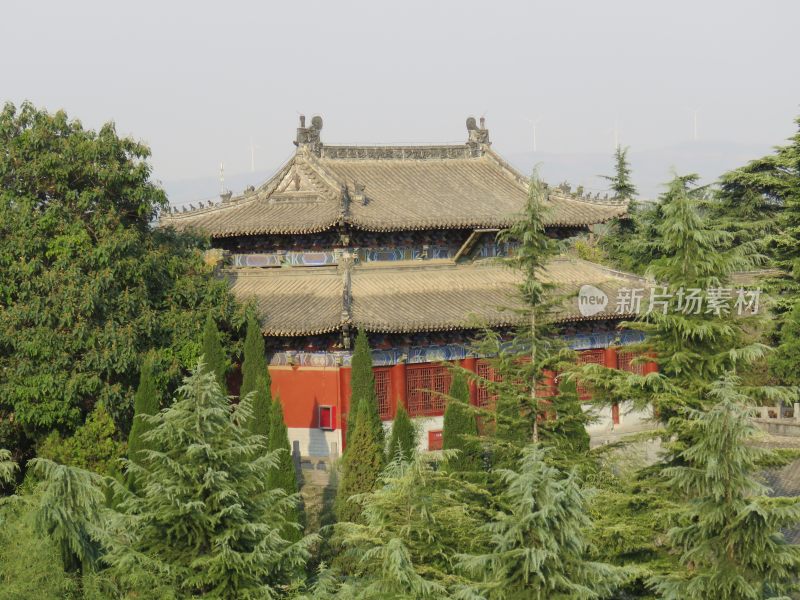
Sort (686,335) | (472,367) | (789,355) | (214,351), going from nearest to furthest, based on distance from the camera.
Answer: (686,335) → (214,351) → (472,367) → (789,355)

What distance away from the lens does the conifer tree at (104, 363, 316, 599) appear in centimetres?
1678

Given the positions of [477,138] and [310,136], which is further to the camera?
[477,138]

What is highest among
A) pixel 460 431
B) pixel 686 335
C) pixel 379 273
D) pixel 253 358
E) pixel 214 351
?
pixel 379 273

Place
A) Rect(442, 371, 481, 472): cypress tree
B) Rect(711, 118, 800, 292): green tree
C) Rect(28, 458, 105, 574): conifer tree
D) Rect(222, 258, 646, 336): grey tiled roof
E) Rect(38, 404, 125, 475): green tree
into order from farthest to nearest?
Rect(711, 118, 800, 292): green tree < Rect(222, 258, 646, 336): grey tiled roof < Rect(38, 404, 125, 475): green tree < Rect(442, 371, 481, 472): cypress tree < Rect(28, 458, 105, 574): conifer tree

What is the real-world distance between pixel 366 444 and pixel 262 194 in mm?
9952

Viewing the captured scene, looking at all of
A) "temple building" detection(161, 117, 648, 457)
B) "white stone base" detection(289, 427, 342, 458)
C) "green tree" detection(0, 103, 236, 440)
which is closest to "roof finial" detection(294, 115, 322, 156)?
"temple building" detection(161, 117, 648, 457)

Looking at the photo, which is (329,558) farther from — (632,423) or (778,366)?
(778,366)

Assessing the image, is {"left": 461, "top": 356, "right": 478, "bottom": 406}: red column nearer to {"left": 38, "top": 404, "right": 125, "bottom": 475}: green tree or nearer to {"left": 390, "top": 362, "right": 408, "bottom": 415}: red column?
{"left": 390, "top": 362, "right": 408, "bottom": 415}: red column

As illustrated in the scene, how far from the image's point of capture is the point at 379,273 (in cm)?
3128

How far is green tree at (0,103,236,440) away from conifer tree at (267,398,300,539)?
3124mm

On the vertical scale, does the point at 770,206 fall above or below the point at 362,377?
above

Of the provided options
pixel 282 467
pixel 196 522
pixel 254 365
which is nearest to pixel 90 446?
pixel 254 365

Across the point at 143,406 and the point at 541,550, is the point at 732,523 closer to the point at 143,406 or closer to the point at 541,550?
the point at 541,550

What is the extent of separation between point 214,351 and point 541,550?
13880 mm
